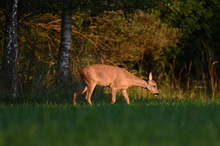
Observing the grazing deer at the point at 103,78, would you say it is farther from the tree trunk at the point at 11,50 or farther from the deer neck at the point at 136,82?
the tree trunk at the point at 11,50

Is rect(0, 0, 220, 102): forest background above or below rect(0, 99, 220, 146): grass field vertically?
above

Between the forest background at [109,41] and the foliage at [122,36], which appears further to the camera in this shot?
the foliage at [122,36]

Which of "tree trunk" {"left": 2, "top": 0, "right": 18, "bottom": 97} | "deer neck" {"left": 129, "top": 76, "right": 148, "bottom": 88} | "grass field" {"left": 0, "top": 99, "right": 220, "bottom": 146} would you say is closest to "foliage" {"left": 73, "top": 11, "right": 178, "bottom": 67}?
"deer neck" {"left": 129, "top": 76, "right": 148, "bottom": 88}

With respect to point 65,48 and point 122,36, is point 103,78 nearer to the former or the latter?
point 65,48

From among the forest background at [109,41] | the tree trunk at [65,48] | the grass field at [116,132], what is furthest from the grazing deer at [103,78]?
the grass field at [116,132]

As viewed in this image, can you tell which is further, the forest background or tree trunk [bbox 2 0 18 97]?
the forest background

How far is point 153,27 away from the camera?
28.3 meters

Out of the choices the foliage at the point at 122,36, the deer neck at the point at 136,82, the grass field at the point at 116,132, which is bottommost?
the grass field at the point at 116,132

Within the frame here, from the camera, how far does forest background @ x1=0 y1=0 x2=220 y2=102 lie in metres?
20.8

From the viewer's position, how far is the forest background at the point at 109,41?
20.8m

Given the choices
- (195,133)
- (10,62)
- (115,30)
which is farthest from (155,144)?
(115,30)

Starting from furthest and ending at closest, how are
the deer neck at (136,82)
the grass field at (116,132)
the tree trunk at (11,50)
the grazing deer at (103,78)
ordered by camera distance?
the deer neck at (136,82) → the tree trunk at (11,50) → the grazing deer at (103,78) → the grass field at (116,132)

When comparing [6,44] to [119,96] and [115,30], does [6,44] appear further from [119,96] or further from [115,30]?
[115,30]

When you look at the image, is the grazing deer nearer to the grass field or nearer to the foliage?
the foliage
